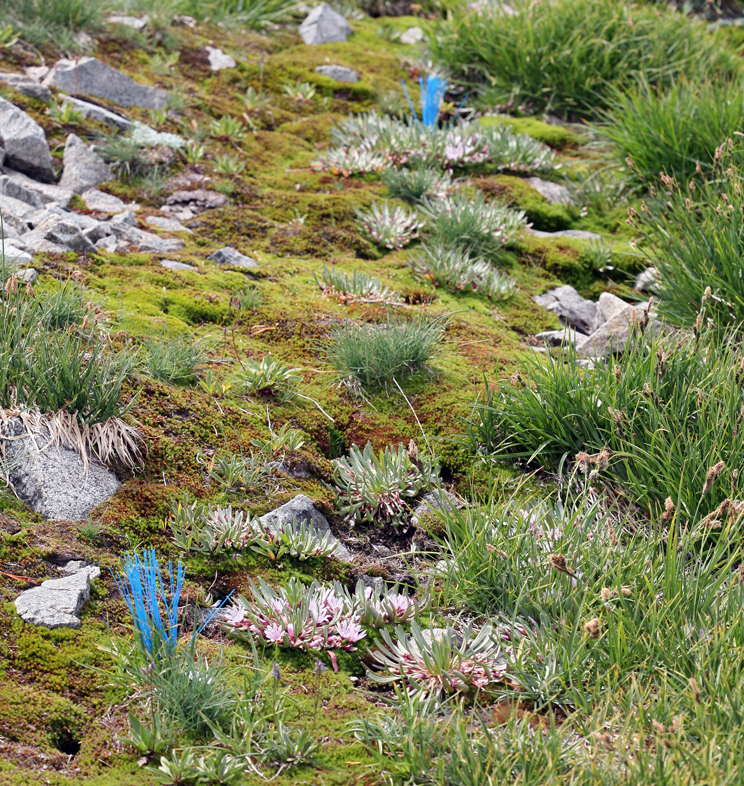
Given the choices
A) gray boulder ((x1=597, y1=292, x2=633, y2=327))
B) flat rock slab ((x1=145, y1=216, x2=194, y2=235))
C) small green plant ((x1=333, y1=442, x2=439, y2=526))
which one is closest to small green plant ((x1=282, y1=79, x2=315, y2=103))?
flat rock slab ((x1=145, y1=216, x2=194, y2=235))

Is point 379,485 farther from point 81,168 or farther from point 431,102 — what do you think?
point 431,102

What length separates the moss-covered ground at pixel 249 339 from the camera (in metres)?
3.06

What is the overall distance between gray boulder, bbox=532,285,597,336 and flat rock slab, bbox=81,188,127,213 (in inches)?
147

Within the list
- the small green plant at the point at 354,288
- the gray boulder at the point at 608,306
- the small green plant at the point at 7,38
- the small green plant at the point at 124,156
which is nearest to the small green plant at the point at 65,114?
the small green plant at the point at 124,156

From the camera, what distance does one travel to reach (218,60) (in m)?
9.50

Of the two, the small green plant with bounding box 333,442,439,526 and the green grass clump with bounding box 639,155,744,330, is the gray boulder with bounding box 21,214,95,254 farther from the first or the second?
the green grass clump with bounding box 639,155,744,330

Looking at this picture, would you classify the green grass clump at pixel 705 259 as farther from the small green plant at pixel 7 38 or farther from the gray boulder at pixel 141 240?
the small green plant at pixel 7 38

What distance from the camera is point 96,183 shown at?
23.0ft

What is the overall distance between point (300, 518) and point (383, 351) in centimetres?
141

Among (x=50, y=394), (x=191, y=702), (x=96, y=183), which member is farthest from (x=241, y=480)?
(x=96, y=183)

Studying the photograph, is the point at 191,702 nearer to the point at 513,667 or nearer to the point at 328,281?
the point at 513,667

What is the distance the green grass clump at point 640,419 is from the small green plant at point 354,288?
4.62 feet

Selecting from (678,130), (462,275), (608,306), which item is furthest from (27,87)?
(678,130)

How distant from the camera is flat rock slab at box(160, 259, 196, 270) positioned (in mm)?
6059
